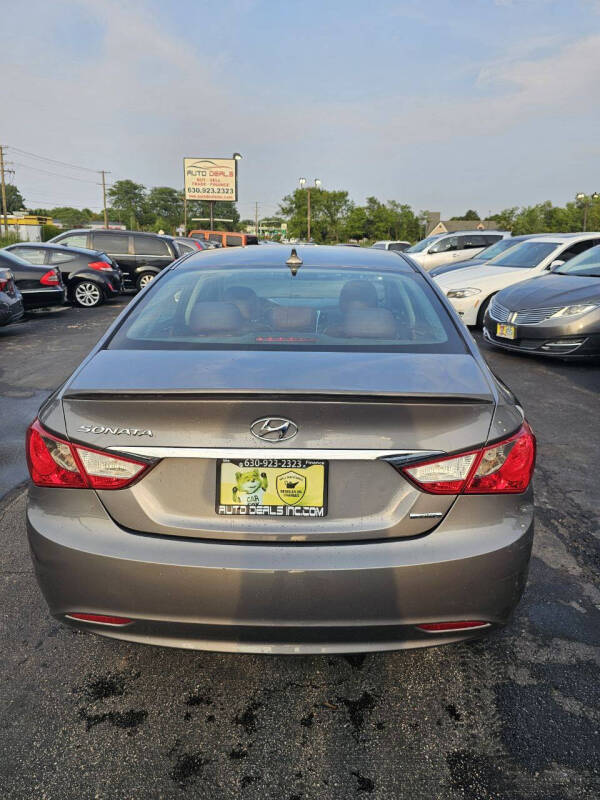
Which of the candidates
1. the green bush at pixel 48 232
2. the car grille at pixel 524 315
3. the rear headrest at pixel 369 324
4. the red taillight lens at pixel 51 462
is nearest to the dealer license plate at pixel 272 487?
the red taillight lens at pixel 51 462

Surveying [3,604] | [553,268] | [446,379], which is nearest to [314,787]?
[446,379]

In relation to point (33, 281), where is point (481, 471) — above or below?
above

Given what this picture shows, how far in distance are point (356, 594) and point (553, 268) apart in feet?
30.1

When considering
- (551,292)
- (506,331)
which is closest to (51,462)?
(506,331)

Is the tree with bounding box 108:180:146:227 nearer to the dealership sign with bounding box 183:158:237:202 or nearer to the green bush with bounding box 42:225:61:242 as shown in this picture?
the green bush with bounding box 42:225:61:242

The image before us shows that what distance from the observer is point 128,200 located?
142500 mm

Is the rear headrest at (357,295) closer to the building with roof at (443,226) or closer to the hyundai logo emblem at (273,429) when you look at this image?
the hyundai logo emblem at (273,429)

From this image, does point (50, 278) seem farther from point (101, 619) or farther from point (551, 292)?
point (101, 619)

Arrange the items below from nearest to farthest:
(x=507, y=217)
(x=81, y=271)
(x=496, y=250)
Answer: (x=496, y=250)
(x=81, y=271)
(x=507, y=217)

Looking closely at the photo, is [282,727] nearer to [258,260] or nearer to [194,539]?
[194,539]

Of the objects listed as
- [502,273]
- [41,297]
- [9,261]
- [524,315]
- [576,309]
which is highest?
[502,273]

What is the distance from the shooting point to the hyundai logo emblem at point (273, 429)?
1.91 meters

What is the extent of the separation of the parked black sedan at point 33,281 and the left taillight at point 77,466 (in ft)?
40.0

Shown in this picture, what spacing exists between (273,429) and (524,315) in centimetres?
723
